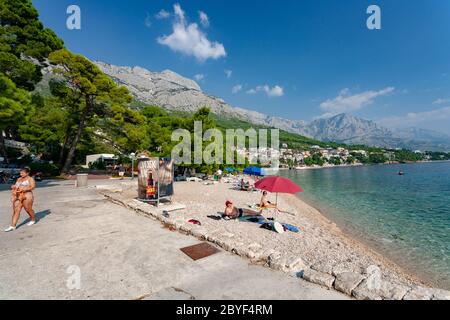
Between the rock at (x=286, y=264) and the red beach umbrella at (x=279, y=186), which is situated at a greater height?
the red beach umbrella at (x=279, y=186)

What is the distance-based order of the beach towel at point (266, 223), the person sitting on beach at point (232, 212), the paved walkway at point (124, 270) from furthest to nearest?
the person sitting on beach at point (232, 212) → the beach towel at point (266, 223) → the paved walkway at point (124, 270)

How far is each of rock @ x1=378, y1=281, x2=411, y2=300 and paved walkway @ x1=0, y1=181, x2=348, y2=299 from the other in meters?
0.66

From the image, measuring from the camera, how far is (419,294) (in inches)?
140

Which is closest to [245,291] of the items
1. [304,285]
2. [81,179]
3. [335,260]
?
[304,285]

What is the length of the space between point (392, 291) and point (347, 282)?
2.11ft

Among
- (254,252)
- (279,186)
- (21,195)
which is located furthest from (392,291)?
(21,195)

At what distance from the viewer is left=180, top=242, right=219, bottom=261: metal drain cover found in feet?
16.5

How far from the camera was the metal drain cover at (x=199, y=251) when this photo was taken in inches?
198

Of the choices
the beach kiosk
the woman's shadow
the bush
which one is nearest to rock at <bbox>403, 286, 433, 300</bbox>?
the beach kiosk

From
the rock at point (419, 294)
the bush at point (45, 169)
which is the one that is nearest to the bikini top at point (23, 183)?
the rock at point (419, 294)

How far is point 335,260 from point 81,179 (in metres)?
17.6

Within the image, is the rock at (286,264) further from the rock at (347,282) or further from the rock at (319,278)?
the rock at (347,282)

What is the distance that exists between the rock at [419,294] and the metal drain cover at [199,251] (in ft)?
11.8

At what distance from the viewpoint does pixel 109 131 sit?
24562 millimetres
